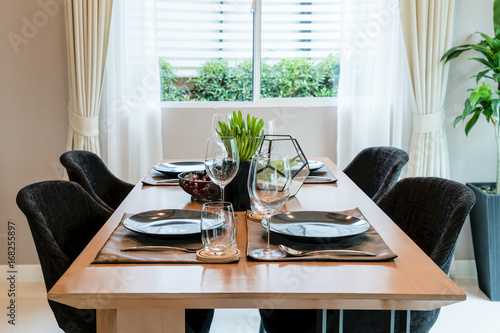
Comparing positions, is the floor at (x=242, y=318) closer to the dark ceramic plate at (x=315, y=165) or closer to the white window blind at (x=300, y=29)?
the dark ceramic plate at (x=315, y=165)

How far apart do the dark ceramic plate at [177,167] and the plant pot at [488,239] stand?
165 cm

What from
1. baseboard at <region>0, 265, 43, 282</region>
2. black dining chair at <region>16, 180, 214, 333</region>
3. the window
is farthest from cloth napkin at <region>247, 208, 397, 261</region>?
baseboard at <region>0, 265, 43, 282</region>

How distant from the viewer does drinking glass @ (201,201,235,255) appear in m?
1.33

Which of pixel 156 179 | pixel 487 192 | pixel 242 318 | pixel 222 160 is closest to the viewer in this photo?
pixel 222 160

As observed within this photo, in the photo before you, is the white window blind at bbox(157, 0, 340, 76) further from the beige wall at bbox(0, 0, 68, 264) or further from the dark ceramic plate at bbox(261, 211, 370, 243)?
the dark ceramic plate at bbox(261, 211, 370, 243)

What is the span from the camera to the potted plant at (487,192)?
3213 millimetres

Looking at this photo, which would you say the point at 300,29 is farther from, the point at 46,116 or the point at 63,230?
the point at 63,230

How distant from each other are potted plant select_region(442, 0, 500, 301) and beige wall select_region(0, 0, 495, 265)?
20cm

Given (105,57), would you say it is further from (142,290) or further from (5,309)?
(142,290)

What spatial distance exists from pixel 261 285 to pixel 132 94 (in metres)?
2.43

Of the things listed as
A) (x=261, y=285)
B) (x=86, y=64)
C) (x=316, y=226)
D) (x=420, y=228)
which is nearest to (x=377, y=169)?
(x=420, y=228)

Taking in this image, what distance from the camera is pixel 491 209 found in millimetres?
3217

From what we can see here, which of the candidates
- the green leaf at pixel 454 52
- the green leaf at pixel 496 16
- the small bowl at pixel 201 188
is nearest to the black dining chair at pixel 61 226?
the small bowl at pixel 201 188

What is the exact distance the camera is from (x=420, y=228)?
6.31ft
